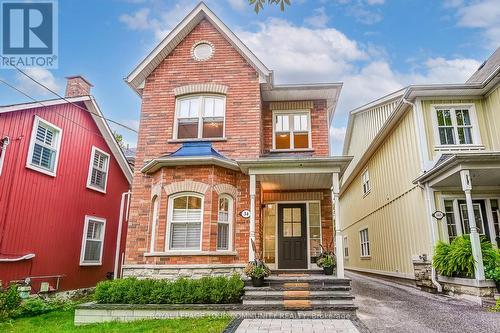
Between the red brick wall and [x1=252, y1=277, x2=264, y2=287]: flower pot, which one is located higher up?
the red brick wall

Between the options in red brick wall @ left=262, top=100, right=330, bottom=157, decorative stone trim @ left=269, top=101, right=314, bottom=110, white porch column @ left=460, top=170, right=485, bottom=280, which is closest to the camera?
white porch column @ left=460, top=170, right=485, bottom=280


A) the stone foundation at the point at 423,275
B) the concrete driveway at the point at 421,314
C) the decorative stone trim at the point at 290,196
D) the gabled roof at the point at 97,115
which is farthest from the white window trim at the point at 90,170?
the stone foundation at the point at 423,275

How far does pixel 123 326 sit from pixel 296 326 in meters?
3.41

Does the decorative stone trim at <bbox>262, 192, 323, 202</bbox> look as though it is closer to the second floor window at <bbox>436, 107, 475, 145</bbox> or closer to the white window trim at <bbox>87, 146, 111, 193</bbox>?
the second floor window at <bbox>436, 107, 475, 145</bbox>

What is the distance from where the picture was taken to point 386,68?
845 inches

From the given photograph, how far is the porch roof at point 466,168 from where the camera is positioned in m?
7.94

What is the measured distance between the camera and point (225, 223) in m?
8.98

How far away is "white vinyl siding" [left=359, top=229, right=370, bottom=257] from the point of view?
1620cm

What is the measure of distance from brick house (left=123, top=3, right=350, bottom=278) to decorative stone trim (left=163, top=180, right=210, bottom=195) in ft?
0.09

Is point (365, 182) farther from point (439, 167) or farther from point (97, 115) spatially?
point (97, 115)

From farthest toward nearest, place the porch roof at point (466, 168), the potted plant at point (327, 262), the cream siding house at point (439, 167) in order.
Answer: the cream siding house at point (439, 167)
the potted plant at point (327, 262)
the porch roof at point (466, 168)

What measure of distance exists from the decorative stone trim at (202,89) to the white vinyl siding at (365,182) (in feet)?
30.3

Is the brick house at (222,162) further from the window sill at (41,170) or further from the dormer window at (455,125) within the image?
the dormer window at (455,125)

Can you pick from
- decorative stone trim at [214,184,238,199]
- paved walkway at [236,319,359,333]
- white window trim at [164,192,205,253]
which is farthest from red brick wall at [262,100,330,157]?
paved walkway at [236,319,359,333]
